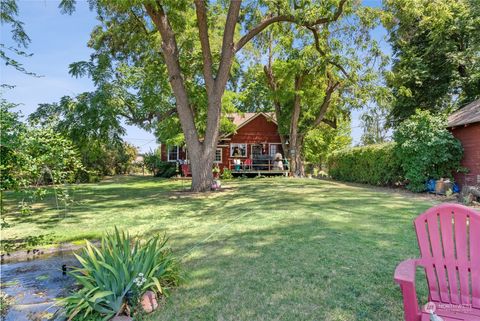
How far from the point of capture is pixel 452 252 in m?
2.65

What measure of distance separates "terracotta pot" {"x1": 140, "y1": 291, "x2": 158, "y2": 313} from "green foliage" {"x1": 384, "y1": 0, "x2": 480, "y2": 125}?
56.8ft

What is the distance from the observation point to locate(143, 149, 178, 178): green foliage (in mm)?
25495

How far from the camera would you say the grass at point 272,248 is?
3289 mm

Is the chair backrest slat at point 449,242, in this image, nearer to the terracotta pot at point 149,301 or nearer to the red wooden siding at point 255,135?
the terracotta pot at point 149,301

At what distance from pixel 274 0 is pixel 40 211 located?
10757mm

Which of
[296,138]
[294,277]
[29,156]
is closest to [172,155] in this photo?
[296,138]

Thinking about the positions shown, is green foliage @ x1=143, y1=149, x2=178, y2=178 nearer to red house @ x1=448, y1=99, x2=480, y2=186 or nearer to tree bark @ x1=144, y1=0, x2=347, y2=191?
tree bark @ x1=144, y1=0, x2=347, y2=191

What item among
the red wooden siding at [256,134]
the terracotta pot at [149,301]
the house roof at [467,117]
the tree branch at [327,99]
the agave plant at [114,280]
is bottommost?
the terracotta pot at [149,301]

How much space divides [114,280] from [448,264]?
2.99 m

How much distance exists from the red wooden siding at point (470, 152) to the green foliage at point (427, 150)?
0.24m

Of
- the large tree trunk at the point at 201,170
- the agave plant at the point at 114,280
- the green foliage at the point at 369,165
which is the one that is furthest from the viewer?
the green foliage at the point at 369,165

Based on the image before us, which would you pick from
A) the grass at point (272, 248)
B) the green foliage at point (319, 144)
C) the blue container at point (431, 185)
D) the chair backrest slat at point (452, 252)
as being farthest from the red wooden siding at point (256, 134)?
the chair backrest slat at point (452, 252)

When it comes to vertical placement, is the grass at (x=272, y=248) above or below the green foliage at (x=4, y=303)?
above

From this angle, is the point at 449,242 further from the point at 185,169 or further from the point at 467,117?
the point at 185,169
